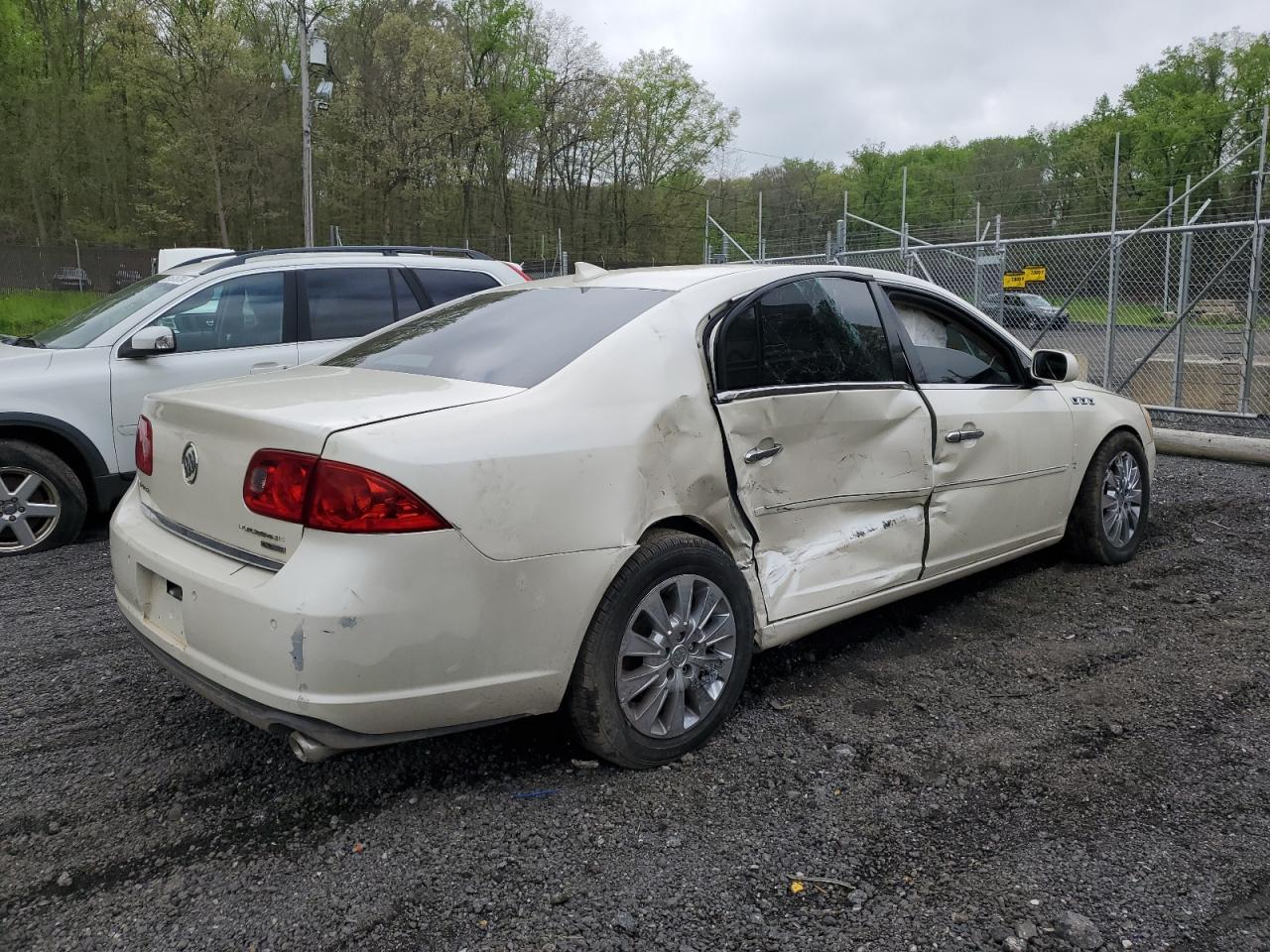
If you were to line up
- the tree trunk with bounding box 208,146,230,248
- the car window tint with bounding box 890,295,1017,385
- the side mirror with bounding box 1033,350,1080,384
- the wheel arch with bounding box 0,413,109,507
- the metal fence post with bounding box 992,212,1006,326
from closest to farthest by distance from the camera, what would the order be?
the car window tint with bounding box 890,295,1017,385 < the side mirror with bounding box 1033,350,1080,384 < the wheel arch with bounding box 0,413,109,507 < the metal fence post with bounding box 992,212,1006,326 < the tree trunk with bounding box 208,146,230,248

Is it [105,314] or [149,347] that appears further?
[105,314]

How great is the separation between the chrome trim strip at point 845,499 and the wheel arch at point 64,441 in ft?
14.7

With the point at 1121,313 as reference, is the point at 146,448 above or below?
below

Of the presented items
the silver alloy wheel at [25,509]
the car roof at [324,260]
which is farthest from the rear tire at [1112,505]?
the silver alloy wheel at [25,509]

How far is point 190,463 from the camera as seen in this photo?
9.77ft

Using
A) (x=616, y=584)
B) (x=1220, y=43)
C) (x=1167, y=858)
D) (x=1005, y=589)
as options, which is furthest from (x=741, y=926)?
(x=1220, y=43)

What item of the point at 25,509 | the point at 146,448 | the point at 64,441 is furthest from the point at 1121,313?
the point at 146,448

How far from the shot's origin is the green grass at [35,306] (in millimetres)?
24820

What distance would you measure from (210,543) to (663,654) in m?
1.36

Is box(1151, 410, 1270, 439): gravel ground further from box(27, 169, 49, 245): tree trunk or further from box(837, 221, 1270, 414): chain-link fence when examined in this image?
box(27, 169, 49, 245): tree trunk

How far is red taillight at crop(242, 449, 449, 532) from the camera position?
8.21ft

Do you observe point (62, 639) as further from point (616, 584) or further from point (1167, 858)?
point (1167, 858)

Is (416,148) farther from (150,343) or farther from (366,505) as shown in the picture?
(366,505)

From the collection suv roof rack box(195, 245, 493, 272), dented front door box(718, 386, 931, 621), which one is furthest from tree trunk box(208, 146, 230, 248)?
dented front door box(718, 386, 931, 621)
